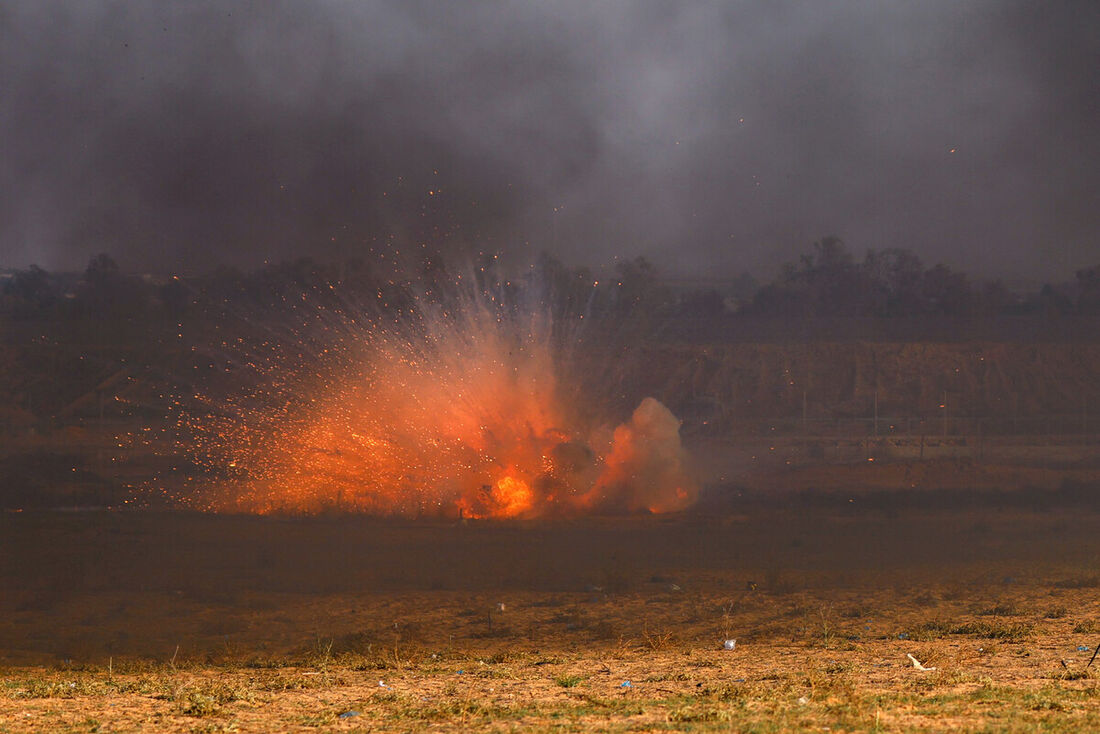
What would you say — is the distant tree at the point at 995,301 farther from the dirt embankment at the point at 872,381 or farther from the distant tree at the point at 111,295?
the distant tree at the point at 111,295

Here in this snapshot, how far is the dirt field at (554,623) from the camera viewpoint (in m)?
8.71

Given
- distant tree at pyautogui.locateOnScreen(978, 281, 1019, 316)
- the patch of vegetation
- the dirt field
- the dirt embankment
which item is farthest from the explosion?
distant tree at pyautogui.locateOnScreen(978, 281, 1019, 316)

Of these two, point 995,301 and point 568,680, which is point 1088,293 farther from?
point 568,680

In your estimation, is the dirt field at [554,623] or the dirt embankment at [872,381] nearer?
the dirt field at [554,623]

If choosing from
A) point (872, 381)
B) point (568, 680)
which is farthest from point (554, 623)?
point (872, 381)

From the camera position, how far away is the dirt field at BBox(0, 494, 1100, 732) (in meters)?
8.71

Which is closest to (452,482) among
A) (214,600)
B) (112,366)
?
(214,600)

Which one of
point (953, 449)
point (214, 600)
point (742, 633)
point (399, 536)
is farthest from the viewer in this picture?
point (953, 449)

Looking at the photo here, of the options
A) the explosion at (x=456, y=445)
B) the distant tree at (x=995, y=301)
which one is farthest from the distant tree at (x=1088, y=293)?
the explosion at (x=456, y=445)

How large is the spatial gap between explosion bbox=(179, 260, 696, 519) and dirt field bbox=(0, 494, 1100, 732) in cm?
180

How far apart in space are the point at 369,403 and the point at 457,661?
20.2 meters

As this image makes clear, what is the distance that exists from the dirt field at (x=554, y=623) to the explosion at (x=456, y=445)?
1.80 meters

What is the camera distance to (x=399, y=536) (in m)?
21.7

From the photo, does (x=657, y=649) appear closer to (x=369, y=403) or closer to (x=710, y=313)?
(x=369, y=403)
